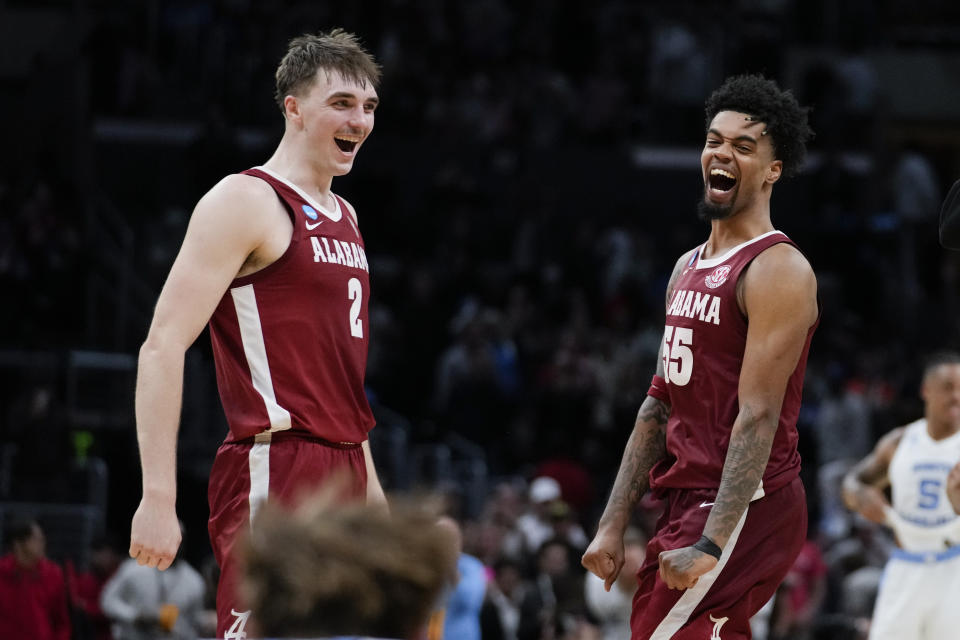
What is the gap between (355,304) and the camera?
5250mm

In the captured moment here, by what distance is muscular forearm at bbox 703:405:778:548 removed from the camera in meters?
5.12

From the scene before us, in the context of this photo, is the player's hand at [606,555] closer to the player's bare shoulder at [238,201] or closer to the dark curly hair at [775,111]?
the dark curly hair at [775,111]

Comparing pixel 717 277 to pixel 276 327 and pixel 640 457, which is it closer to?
pixel 640 457

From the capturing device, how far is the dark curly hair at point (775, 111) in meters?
5.45

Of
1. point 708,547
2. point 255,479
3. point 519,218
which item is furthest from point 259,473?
point 519,218

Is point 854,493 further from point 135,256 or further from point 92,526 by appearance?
point 135,256

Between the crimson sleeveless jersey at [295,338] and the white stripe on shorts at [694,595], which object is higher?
the crimson sleeveless jersey at [295,338]

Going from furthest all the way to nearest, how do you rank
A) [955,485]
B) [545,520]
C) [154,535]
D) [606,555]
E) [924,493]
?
[545,520]
[924,493]
[955,485]
[606,555]
[154,535]

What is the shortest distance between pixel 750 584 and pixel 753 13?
18124mm

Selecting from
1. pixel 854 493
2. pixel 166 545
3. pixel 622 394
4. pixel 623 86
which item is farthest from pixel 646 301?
pixel 166 545

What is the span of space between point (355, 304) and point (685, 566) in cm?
141

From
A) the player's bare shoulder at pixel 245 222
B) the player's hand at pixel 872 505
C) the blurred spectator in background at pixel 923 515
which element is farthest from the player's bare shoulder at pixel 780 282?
the player's hand at pixel 872 505

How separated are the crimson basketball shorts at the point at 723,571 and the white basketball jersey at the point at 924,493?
12.0ft

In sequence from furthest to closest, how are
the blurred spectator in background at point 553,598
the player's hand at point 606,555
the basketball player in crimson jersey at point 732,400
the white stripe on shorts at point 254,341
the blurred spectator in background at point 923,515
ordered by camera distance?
the blurred spectator in background at point 553,598 < the blurred spectator in background at point 923,515 < the player's hand at point 606,555 < the basketball player in crimson jersey at point 732,400 < the white stripe on shorts at point 254,341
